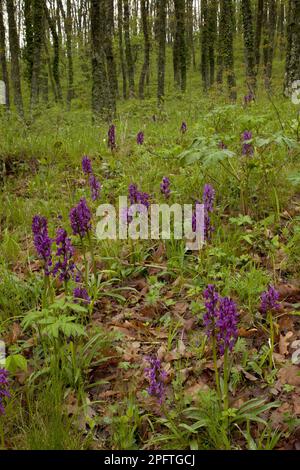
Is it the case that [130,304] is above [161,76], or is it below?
below

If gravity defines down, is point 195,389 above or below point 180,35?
below

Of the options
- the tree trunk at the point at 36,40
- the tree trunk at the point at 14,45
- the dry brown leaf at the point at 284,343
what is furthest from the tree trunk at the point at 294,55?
the tree trunk at the point at 14,45

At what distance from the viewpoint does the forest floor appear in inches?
93.0

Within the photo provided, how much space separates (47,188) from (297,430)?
14.9 feet

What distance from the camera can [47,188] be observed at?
582cm

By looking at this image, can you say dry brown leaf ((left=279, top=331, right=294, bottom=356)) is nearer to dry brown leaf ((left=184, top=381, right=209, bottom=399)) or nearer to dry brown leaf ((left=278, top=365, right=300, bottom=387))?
dry brown leaf ((left=278, top=365, right=300, bottom=387))

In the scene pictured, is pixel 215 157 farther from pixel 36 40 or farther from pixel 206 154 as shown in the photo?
pixel 36 40

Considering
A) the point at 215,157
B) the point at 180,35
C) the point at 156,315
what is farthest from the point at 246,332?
the point at 180,35

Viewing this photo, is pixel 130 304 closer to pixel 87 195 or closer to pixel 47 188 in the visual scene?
pixel 87 195

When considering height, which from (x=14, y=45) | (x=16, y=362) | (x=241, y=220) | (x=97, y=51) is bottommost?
(x=16, y=362)

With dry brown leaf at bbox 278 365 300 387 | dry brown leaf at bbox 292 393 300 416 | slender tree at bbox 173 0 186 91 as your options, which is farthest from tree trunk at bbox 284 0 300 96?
slender tree at bbox 173 0 186 91

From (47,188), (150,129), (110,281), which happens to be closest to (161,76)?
Result: (150,129)

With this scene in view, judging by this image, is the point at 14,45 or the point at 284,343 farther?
the point at 14,45

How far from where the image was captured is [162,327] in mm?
3291
